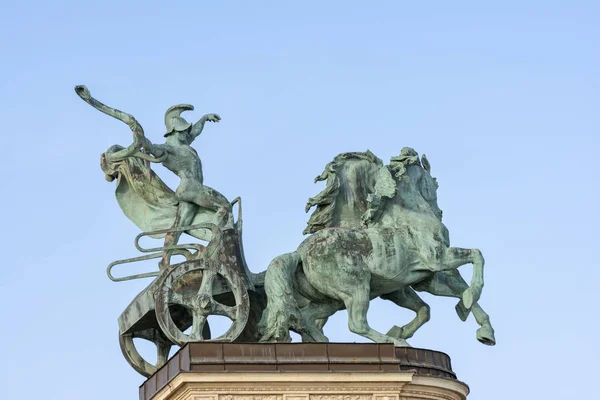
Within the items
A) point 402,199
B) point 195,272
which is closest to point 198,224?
point 195,272

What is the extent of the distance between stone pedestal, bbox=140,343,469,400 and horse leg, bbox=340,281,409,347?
87cm

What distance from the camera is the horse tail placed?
3212 cm

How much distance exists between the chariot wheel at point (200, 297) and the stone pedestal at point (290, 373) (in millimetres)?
699

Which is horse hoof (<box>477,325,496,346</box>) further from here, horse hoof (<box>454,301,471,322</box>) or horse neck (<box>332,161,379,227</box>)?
horse neck (<box>332,161,379,227</box>)

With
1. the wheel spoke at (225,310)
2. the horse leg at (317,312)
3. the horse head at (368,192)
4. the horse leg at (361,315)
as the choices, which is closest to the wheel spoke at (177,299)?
the wheel spoke at (225,310)

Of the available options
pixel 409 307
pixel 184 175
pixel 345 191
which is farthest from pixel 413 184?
pixel 184 175

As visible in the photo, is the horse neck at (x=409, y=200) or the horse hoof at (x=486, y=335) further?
the horse neck at (x=409, y=200)

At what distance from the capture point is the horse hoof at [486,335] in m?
32.7

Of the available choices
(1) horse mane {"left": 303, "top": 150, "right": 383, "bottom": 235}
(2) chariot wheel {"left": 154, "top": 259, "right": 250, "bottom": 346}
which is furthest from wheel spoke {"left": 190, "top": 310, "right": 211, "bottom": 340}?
(1) horse mane {"left": 303, "top": 150, "right": 383, "bottom": 235}

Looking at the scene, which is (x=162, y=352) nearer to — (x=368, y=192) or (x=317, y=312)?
(x=317, y=312)

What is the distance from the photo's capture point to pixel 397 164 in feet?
110

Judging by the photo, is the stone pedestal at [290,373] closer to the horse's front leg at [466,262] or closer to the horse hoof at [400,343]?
the horse hoof at [400,343]

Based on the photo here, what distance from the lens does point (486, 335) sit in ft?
107

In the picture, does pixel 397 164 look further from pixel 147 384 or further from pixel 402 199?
pixel 147 384
